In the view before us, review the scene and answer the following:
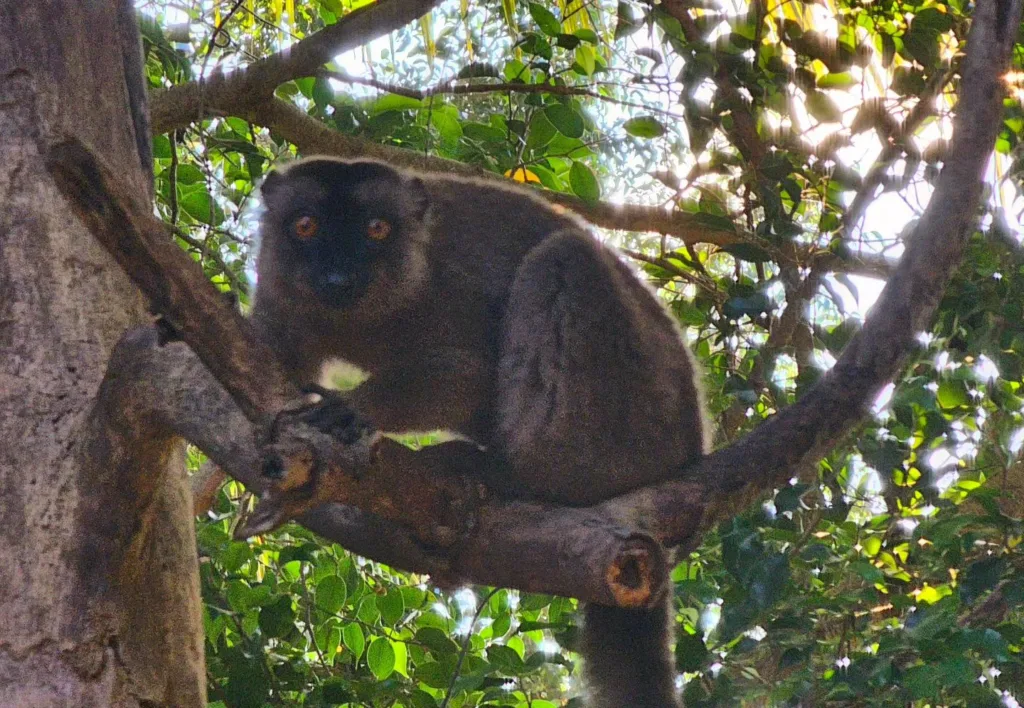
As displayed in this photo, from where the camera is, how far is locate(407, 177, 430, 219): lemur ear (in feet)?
15.5

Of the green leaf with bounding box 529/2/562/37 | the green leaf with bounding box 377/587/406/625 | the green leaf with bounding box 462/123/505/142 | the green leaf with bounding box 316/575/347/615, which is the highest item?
the green leaf with bounding box 529/2/562/37

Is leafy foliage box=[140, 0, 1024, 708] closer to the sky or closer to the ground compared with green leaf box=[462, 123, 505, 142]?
closer to the ground

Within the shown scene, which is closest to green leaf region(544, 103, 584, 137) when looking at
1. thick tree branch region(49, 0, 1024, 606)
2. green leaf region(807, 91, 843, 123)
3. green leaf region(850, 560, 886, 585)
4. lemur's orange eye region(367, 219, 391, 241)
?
lemur's orange eye region(367, 219, 391, 241)

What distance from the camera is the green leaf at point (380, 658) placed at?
14.1 feet

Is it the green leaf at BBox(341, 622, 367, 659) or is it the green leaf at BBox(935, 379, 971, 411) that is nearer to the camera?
the green leaf at BBox(935, 379, 971, 411)

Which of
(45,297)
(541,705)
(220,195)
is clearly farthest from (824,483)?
(220,195)

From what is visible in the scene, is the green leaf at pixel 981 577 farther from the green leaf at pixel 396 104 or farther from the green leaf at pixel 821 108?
the green leaf at pixel 396 104

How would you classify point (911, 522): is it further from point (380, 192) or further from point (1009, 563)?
point (380, 192)

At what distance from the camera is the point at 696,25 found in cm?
458

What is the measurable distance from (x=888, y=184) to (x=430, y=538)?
218 centimetres

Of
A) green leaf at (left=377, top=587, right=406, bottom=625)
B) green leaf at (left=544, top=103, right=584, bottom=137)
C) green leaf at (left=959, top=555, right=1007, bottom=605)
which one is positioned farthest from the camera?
green leaf at (left=544, top=103, right=584, bottom=137)

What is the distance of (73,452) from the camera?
10.6 ft

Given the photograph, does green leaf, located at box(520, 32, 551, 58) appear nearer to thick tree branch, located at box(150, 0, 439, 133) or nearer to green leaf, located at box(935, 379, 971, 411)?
thick tree branch, located at box(150, 0, 439, 133)

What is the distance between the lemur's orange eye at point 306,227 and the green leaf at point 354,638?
1580mm
